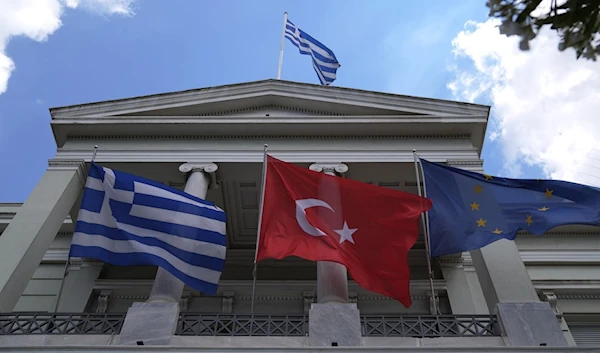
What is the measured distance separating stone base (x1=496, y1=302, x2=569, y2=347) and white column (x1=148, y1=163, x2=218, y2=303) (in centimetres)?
534

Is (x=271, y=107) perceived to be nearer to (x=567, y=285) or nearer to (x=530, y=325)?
(x=530, y=325)

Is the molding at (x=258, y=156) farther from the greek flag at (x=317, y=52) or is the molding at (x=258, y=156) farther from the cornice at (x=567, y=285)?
the greek flag at (x=317, y=52)

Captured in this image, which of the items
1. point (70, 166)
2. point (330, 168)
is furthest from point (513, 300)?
point (70, 166)

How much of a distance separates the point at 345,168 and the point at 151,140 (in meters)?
4.58

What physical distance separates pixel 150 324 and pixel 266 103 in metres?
6.83

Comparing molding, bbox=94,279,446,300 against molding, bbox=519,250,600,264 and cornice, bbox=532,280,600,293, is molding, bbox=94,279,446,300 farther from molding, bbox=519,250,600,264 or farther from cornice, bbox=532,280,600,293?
molding, bbox=519,250,600,264

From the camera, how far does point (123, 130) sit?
13.5 meters

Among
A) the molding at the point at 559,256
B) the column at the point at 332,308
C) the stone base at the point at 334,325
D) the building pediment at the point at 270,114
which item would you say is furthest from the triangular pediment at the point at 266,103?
the stone base at the point at 334,325

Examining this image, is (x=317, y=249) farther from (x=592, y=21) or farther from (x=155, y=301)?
(x=592, y=21)

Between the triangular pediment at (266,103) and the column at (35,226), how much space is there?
1.77 meters

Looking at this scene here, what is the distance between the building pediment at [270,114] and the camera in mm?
13297

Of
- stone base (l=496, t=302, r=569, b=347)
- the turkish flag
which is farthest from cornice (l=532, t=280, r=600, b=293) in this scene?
the turkish flag

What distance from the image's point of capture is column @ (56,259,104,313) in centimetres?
1326

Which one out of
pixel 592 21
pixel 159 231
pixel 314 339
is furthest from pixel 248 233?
pixel 592 21
